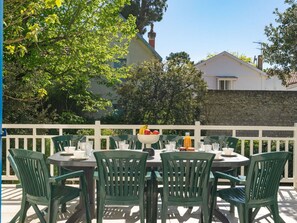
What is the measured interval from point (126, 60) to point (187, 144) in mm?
12687

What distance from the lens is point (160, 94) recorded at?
1162 centimetres

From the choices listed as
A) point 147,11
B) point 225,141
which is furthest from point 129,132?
point 147,11

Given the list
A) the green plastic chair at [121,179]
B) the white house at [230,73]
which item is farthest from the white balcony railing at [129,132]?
the white house at [230,73]

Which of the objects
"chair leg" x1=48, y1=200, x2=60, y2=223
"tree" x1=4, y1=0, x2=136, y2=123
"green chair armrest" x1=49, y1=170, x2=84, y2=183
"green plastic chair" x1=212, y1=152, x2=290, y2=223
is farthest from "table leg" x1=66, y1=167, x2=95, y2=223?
"tree" x1=4, y1=0, x2=136, y2=123

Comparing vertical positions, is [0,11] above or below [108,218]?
above

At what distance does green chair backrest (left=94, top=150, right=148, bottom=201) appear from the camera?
330cm

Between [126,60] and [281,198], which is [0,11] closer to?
[281,198]

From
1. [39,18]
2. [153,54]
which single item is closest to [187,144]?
[39,18]

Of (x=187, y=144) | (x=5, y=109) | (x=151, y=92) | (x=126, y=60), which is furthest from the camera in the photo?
(x=126, y=60)

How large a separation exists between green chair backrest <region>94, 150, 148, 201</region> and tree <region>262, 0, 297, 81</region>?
28.5 feet

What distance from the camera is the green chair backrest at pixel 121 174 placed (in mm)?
3299

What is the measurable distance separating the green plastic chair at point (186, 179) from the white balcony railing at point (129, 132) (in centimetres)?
224

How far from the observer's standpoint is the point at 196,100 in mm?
11984

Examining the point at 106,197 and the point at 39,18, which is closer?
the point at 106,197
